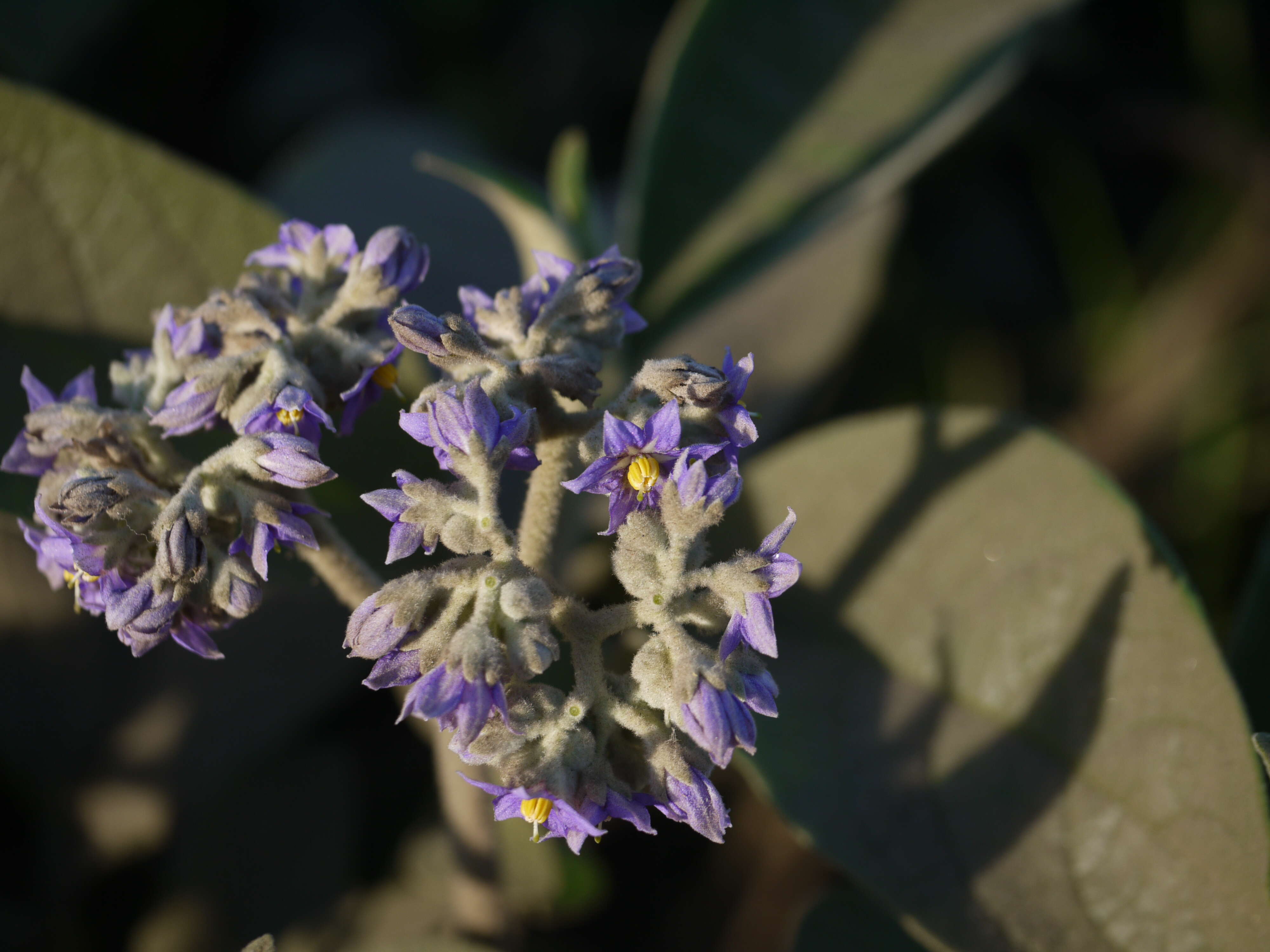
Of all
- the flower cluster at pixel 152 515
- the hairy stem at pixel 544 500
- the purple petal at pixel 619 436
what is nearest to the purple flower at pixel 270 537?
the flower cluster at pixel 152 515

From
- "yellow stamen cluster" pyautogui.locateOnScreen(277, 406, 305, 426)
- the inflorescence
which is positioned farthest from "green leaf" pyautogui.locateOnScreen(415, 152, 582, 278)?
"yellow stamen cluster" pyautogui.locateOnScreen(277, 406, 305, 426)

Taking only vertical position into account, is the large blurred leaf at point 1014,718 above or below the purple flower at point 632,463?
below

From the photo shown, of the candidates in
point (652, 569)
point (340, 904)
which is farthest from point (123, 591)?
point (340, 904)

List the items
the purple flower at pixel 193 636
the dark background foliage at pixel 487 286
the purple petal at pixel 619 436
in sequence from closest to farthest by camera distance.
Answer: the purple petal at pixel 619 436 < the purple flower at pixel 193 636 < the dark background foliage at pixel 487 286

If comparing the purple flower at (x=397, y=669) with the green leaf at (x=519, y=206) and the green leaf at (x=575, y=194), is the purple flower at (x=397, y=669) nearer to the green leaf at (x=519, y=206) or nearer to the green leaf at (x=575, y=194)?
the green leaf at (x=519, y=206)

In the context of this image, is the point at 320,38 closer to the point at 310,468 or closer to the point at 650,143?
the point at 650,143

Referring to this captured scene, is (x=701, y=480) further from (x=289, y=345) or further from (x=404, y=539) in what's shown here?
(x=289, y=345)

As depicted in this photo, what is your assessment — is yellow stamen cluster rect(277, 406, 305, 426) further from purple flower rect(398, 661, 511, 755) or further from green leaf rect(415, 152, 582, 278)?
green leaf rect(415, 152, 582, 278)

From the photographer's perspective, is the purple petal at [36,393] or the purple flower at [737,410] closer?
the purple flower at [737,410]
